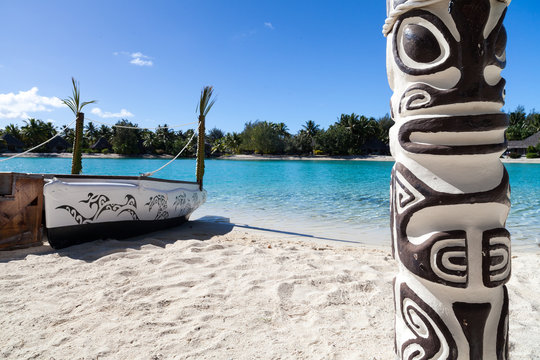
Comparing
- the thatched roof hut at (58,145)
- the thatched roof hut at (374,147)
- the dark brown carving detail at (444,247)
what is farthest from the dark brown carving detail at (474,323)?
the thatched roof hut at (58,145)

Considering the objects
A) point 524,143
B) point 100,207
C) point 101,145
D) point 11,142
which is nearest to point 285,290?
point 100,207

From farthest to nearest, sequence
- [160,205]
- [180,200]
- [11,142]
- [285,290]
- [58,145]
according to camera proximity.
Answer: [58,145], [11,142], [180,200], [160,205], [285,290]

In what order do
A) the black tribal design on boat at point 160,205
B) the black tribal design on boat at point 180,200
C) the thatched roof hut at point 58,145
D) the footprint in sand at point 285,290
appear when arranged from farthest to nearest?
the thatched roof hut at point 58,145
the black tribal design on boat at point 180,200
the black tribal design on boat at point 160,205
the footprint in sand at point 285,290

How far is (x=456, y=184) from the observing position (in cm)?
125

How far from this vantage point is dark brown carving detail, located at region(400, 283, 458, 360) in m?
1.25

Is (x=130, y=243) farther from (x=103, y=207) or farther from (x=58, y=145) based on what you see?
(x=58, y=145)

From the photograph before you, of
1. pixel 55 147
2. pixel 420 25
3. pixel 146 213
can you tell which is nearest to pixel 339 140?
pixel 55 147

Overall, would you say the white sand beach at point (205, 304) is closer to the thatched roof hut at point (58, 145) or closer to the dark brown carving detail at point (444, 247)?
the dark brown carving detail at point (444, 247)

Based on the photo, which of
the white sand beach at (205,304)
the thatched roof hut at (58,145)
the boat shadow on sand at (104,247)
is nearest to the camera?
the white sand beach at (205,304)

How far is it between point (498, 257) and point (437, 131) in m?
0.54

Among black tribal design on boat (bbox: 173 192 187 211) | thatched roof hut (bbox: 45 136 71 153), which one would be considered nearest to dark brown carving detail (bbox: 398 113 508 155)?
black tribal design on boat (bbox: 173 192 187 211)

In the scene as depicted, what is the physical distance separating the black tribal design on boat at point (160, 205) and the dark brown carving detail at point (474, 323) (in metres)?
4.90

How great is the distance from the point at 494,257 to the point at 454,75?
73 centimetres

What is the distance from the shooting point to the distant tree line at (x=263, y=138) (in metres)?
48.5
